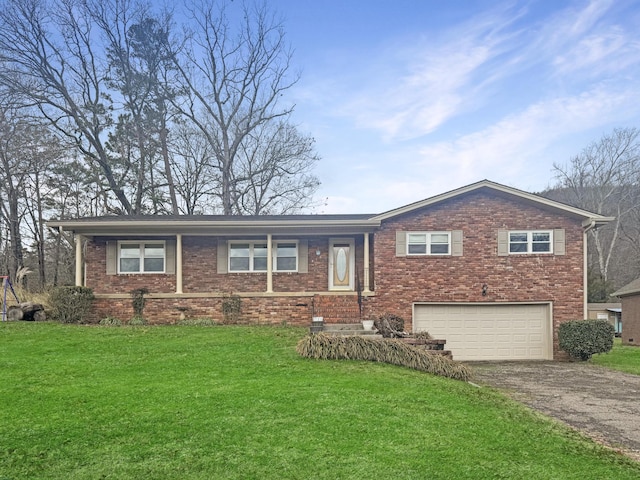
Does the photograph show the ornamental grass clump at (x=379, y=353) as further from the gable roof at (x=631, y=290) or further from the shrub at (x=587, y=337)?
the gable roof at (x=631, y=290)

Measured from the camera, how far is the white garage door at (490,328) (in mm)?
16391

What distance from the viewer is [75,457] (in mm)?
5297

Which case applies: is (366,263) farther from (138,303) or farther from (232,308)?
(138,303)

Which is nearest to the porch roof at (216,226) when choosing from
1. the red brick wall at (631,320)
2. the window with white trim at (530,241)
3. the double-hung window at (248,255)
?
the double-hung window at (248,255)

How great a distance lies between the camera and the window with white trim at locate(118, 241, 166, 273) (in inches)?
691

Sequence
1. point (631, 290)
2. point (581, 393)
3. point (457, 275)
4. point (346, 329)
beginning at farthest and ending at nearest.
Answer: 1. point (631, 290)
2. point (457, 275)
3. point (346, 329)
4. point (581, 393)

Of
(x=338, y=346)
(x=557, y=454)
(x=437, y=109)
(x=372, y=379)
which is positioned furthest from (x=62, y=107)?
(x=557, y=454)

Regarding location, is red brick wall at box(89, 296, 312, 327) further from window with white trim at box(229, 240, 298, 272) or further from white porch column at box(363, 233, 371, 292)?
white porch column at box(363, 233, 371, 292)

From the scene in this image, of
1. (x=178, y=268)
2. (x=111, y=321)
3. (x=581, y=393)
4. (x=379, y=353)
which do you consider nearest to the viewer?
(x=581, y=393)

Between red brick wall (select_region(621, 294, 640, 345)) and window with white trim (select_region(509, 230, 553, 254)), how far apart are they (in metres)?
15.4

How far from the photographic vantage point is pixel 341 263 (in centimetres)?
1753

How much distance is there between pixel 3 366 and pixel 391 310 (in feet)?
33.6

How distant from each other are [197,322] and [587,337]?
11306mm

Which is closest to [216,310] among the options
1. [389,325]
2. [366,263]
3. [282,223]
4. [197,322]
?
[197,322]
